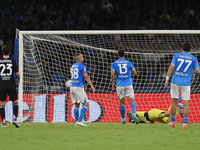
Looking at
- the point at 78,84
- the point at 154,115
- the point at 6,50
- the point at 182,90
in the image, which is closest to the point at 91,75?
the point at 154,115

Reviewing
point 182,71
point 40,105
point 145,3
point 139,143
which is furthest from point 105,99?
point 145,3

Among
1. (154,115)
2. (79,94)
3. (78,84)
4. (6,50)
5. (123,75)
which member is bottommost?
(154,115)

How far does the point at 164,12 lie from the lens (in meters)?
19.8

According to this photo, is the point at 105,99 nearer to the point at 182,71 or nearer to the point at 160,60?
the point at 160,60

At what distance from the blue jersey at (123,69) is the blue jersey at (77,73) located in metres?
0.91

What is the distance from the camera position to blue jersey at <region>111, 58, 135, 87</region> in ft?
35.9

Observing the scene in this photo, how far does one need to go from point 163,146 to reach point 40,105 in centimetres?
767

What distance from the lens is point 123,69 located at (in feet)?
35.9

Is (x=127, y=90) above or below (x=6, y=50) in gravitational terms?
below

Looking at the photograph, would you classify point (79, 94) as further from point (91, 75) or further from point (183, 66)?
point (91, 75)

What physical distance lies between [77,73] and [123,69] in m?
1.29

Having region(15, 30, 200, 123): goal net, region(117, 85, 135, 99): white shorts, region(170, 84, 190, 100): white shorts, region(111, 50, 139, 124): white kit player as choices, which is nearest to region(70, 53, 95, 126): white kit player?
region(111, 50, 139, 124): white kit player

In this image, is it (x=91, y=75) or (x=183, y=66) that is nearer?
(x=183, y=66)

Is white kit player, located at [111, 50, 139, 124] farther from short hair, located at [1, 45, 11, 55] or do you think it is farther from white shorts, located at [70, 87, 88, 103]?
short hair, located at [1, 45, 11, 55]
